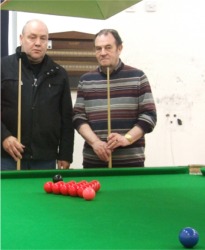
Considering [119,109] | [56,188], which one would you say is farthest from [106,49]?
[56,188]

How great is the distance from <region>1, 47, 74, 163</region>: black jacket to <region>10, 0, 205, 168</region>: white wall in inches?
60.1

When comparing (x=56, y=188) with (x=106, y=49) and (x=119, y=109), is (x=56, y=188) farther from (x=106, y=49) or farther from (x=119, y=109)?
(x=106, y=49)

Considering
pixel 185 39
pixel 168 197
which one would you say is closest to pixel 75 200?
pixel 168 197

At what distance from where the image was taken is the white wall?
14.8ft

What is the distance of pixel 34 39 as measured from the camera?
303cm

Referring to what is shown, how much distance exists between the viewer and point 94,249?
107 centimetres

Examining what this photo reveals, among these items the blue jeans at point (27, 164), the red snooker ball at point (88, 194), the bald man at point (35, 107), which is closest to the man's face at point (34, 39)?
the bald man at point (35, 107)

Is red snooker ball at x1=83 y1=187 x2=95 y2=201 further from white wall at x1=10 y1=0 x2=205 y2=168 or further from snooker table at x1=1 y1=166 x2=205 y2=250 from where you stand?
white wall at x1=10 y1=0 x2=205 y2=168

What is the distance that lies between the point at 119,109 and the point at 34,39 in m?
0.71

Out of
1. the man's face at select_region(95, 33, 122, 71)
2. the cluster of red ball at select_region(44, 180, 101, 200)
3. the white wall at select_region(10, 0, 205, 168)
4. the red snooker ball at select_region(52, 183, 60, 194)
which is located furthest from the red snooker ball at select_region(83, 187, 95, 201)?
the white wall at select_region(10, 0, 205, 168)

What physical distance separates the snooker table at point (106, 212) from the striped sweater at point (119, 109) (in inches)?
22.5

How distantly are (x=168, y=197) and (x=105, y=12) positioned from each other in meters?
2.14

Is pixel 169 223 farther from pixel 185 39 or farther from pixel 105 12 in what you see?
pixel 185 39

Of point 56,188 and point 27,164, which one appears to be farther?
point 27,164
